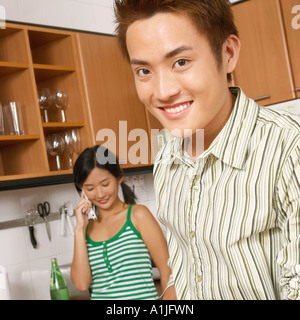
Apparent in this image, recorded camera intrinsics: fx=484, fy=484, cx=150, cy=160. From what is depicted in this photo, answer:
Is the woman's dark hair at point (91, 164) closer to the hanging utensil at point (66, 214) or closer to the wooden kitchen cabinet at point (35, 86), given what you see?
the wooden kitchen cabinet at point (35, 86)

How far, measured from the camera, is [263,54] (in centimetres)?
275

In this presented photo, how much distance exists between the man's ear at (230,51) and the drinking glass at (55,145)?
1.96 metres

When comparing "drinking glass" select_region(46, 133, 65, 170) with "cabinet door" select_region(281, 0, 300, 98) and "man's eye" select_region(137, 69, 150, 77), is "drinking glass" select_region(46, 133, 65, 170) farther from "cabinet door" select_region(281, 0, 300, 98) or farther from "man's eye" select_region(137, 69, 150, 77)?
"man's eye" select_region(137, 69, 150, 77)

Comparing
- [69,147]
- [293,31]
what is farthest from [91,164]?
[293,31]

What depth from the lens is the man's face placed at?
653 millimetres

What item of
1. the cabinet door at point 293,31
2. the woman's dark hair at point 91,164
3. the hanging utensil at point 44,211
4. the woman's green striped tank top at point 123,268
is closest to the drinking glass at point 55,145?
the hanging utensil at point 44,211

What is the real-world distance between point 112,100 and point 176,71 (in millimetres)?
2274

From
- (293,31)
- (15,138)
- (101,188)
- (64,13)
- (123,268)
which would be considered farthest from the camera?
(64,13)

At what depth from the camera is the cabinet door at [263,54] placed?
2678 mm

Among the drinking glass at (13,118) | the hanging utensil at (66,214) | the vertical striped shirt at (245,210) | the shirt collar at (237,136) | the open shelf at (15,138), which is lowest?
the hanging utensil at (66,214)

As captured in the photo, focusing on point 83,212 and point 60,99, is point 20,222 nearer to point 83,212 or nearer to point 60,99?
point 83,212
